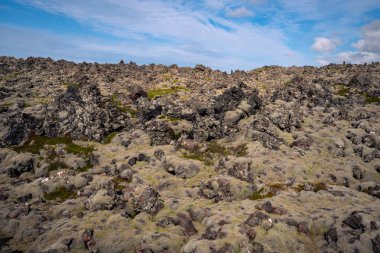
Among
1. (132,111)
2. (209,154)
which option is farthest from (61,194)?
(132,111)

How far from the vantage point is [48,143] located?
83.0 metres

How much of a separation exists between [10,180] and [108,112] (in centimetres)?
3168

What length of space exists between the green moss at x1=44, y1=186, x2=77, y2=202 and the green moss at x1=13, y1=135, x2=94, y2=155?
1541 centimetres

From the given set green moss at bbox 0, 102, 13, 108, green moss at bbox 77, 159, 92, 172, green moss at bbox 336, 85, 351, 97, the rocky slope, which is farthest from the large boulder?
green moss at bbox 336, 85, 351, 97

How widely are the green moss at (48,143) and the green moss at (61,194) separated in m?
15.4

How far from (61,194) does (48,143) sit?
23655 mm

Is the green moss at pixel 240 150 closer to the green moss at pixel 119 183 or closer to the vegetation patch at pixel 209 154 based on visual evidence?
the vegetation patch at pixel 209 154

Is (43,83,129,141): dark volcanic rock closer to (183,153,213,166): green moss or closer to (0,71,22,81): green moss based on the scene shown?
(183,153,213,166): green moss

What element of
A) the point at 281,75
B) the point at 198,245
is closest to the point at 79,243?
the point at 198,245

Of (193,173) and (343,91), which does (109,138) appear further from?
(343,91)

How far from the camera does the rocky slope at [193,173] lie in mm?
47188

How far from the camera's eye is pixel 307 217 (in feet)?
164

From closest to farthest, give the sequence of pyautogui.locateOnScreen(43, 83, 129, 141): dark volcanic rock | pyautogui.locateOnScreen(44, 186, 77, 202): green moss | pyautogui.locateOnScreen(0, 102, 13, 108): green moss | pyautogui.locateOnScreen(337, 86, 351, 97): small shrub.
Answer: pyautogui.locateOnScreen(44, 186, 77, 202): green moss < pyautogui.locateOnScreen(43, 83, 129, 141): dark volcanic rock < pyautogui.locateOnScreen(0, 102, 13, 108): green moss < pyautogui.locateOnScreen(337, 86, 351, 97): small shrub

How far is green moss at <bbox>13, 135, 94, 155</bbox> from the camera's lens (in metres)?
79.9
